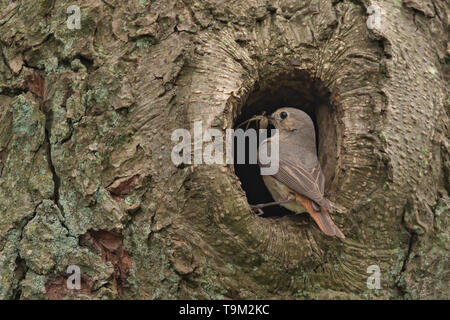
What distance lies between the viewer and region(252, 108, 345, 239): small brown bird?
3.71 m

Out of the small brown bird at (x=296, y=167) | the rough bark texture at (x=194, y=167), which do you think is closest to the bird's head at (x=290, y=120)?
the small brown bird at (x=296, y=167)

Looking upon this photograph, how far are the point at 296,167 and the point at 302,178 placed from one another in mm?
226

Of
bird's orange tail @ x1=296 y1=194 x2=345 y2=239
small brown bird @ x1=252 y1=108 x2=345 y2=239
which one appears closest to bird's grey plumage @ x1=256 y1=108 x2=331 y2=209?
small brown bird @ x1=252 y1=108 x2=345 y2=239

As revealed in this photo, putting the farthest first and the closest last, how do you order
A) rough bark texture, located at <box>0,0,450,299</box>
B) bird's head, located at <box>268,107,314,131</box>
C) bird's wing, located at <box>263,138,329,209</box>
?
bird's head, located at <box>268,107,314,131</box> → bird's wing, located at <box>263,138,329,209</box> → rough bark texture, located at <box>0,0,450,299</box>

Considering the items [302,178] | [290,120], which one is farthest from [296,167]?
[290,120]

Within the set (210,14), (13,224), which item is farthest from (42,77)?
(210,14)

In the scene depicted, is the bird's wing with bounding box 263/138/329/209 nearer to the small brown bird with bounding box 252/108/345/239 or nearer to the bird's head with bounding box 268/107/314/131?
the small brown bird with bounding box 252/108/345/239

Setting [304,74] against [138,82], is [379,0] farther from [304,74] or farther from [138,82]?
[138,82]

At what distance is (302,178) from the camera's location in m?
3.95

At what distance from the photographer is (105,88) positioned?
3.16 metres

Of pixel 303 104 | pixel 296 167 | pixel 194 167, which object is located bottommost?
pixel 194 167

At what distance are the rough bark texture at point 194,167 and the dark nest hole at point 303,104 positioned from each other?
0.58ft

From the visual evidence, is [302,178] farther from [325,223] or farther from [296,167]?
[325,223]

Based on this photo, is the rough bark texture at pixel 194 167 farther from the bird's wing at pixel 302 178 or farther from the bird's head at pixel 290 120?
the bird's head at pixel 290 120
